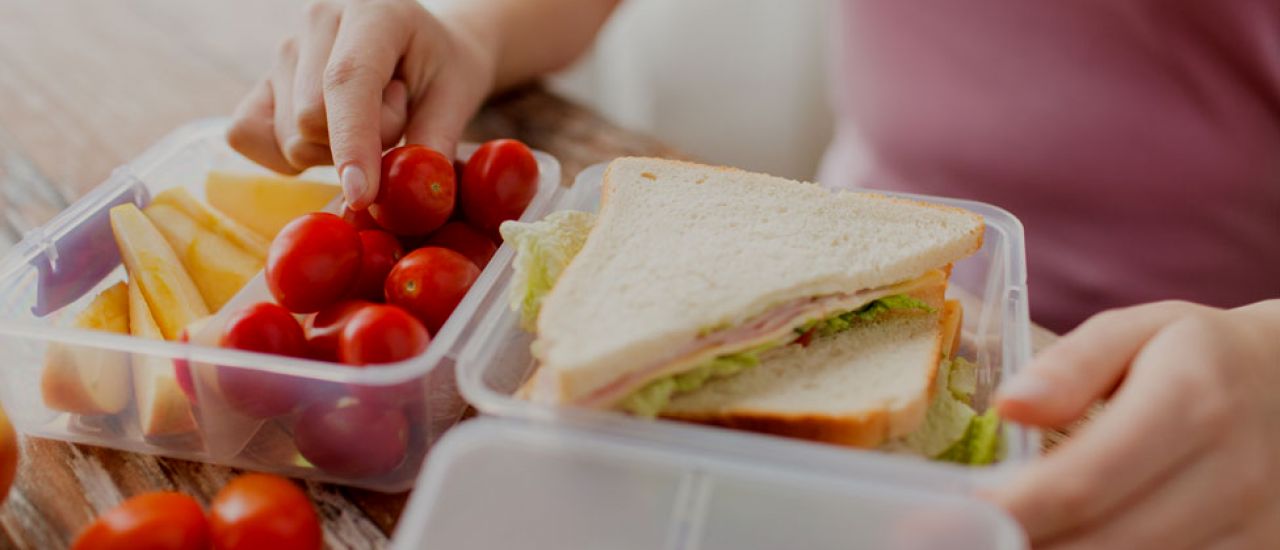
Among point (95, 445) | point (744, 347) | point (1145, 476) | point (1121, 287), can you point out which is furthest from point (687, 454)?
point (1121, 287)

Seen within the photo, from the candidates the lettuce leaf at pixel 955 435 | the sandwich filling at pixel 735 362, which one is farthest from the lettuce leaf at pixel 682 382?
the lettuce leaf at pixel 955 435

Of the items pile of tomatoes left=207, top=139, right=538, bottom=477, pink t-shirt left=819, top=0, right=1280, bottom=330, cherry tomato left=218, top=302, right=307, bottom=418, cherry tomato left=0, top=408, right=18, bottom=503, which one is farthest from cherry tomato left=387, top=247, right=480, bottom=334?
pink t-shirt left=819, top=0, right=1280, bottom=330

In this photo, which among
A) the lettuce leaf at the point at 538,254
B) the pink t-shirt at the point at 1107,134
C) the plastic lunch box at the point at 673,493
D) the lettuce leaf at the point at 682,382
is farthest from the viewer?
the pink t-shirt at the point at 1107,134

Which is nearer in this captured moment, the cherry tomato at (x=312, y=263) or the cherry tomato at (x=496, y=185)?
the cherry tomato at (x=312, y=263)

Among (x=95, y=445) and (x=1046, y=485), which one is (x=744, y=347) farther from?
(x=95, y=445)

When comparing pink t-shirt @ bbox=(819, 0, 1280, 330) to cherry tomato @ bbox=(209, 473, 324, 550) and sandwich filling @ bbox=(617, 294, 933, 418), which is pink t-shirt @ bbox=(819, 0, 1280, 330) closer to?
sandwich filling @ bbox=(617, 294, 933, 418)

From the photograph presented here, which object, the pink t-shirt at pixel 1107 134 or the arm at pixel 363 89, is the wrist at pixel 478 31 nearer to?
the arm at pixel 363 89
